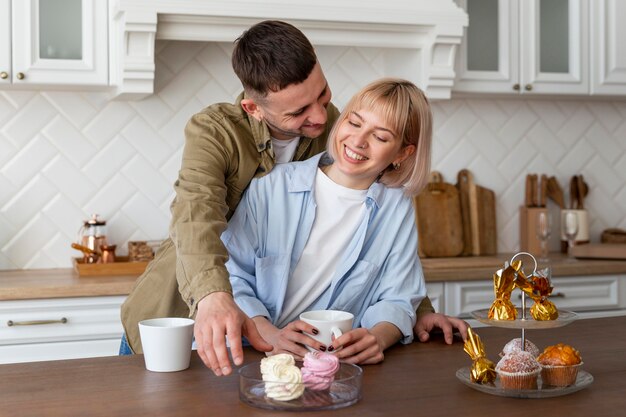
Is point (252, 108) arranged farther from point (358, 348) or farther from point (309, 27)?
point (309, 27)

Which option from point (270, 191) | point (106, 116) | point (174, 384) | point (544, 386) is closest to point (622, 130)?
point (106, 116)

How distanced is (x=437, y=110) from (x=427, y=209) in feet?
1.54

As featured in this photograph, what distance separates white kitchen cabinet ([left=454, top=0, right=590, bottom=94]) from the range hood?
0.65 feet

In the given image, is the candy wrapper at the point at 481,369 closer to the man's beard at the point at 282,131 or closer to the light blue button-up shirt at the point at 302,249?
the light blue button-up shirt at the point at 302,249

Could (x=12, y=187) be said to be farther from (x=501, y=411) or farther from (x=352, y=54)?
(x=501, y=411)

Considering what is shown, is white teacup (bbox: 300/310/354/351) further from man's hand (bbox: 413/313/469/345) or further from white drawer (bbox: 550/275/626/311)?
white drawer (bbox: 550/275/626/311)

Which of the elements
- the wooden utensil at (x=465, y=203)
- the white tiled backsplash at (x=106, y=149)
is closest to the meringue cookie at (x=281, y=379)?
the white tiled backsplash at (x=106, y=149)

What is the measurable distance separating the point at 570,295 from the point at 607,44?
1159 mm

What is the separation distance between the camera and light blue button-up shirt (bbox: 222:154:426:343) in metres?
1.91

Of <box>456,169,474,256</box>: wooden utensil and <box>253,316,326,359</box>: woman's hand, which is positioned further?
<box>456,169,474,256</box>: wooden utensil

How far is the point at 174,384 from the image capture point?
1419 mm

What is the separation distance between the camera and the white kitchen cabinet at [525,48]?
363cm

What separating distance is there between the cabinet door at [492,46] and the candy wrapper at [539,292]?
2.22 meters

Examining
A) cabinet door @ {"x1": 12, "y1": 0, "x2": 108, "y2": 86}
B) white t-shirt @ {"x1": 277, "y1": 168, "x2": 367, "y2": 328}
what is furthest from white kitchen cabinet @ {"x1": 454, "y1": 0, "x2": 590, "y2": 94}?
white t-shirt @ {"x1": 277, "y1": 168, "x2": 367, "y2": 328}
